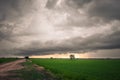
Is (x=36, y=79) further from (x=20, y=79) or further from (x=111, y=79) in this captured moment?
(x=111, y=79)

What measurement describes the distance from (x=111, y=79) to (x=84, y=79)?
9.41 feet

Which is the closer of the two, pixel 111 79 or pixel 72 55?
pixel 111 79

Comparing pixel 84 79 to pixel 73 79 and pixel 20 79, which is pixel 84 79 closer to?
pixel 73 79

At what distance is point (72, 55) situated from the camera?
161125 millimetres

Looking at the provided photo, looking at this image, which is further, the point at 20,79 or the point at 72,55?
→ the point at 72,55

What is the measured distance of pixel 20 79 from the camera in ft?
66.2

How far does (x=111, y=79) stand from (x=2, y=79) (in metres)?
11.9

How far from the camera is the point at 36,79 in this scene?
19766mm

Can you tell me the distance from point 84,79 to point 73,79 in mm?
1209

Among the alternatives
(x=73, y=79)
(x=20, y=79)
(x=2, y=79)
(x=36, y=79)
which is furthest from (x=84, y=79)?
(x=2, y=79)

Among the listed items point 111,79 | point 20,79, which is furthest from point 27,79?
point 111,79

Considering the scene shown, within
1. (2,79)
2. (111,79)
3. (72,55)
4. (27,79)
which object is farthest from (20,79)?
(72,55)

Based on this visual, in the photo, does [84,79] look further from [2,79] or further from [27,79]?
[2,79]

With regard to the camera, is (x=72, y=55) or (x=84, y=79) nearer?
(x=84, y=79)
